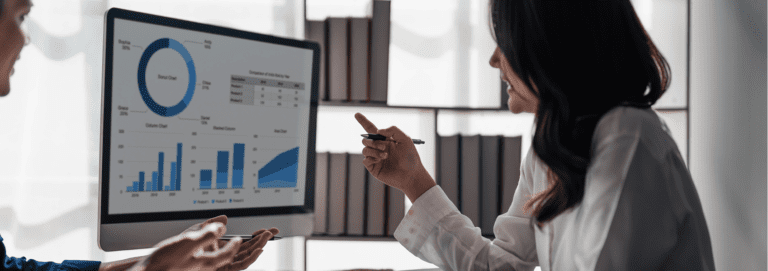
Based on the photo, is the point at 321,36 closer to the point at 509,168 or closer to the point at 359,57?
the point at 359,57

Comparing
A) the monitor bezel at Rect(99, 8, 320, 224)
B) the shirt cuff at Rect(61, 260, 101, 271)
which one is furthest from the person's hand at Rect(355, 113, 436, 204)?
the shirt cuff at Rect(61, 260, 101, 271)

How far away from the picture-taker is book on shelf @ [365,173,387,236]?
1.35m

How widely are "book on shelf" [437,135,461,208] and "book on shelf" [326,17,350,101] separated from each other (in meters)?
0.38

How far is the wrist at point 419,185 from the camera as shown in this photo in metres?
1.02

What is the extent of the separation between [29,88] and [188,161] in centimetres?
113

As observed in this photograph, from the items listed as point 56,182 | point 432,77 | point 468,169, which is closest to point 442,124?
point 432,77

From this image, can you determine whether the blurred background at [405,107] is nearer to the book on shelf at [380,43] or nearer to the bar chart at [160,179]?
the book on shelf at [380,43]

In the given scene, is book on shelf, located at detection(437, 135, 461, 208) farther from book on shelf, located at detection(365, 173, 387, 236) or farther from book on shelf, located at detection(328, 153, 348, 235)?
book on shelf, located at detection(328, 153, 348, 235)

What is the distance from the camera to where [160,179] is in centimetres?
80

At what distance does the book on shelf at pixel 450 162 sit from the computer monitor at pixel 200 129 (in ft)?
1.76

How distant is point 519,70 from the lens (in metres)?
0.67

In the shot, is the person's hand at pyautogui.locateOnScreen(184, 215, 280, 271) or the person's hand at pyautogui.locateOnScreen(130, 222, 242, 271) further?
the person's hand at pyautogui.locateOnScreen(184, 215, 280, 271)

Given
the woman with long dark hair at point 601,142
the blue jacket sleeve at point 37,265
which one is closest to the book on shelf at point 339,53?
the woman with long dark hair at point 601,142

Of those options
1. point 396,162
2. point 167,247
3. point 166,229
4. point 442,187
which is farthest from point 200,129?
point 442,187
